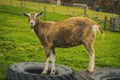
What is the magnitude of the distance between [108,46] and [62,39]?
12.3m

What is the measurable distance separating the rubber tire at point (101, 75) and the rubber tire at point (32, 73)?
429 millimetres

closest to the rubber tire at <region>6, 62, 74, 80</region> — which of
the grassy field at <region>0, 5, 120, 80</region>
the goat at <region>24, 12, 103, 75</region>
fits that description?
the goat at <region>24, 12, 103, 75</region>

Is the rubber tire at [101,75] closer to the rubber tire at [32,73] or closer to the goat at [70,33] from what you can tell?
the goat at [70,33]

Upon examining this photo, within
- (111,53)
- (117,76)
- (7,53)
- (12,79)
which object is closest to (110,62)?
(111,53)

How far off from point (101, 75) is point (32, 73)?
1872 mm

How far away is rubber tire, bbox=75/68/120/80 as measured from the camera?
387 inches

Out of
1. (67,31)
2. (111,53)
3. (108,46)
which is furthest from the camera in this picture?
(108,46)

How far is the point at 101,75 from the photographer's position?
10.3m

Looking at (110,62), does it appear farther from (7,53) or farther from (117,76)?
(117,76)

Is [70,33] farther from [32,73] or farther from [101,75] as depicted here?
[32,73]

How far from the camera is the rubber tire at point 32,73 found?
9.97 meters

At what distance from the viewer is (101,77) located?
10.2 m

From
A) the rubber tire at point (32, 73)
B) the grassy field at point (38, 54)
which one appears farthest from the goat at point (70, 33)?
the grassy field at point (38, 54)

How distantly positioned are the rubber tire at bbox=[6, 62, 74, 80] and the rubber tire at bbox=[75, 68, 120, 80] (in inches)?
16.9
